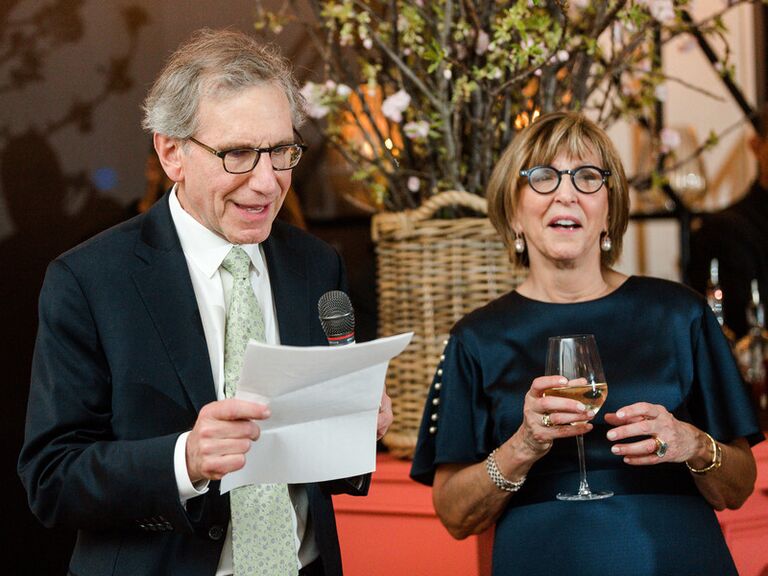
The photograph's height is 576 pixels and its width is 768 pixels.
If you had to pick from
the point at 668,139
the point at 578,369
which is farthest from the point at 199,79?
the point at 668,139

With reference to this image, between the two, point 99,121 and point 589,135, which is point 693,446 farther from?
point 99,121

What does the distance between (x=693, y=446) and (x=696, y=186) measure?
4.14 m

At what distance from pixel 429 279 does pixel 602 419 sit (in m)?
0.84

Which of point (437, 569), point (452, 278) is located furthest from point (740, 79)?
point (437, 569)

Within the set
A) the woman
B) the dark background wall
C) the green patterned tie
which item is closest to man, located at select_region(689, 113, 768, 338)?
the woman

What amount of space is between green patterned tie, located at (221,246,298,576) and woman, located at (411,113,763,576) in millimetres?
526

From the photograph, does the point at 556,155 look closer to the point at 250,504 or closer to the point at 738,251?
the point at 250,504

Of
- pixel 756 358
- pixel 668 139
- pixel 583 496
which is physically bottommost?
pixel 756 358

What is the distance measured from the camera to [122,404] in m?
1.57

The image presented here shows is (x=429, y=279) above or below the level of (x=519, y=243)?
below

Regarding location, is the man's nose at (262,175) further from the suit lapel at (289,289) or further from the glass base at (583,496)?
the glass base at (583,496)

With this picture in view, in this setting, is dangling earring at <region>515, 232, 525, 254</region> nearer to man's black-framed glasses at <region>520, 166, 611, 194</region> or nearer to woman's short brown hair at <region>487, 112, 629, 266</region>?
woman's short brown hair at <region>487, 112, 629, 266</region>


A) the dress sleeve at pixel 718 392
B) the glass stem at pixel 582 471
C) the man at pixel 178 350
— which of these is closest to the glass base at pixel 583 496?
the glass stem at pixel 582 471

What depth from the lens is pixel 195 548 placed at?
1594mm
